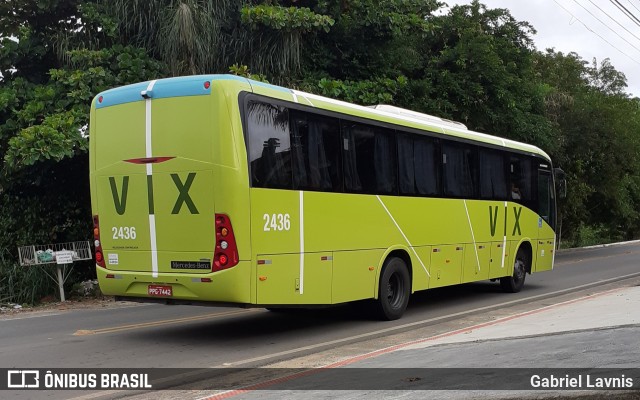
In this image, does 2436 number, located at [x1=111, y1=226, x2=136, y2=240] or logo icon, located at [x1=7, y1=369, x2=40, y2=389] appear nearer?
logo icon, located at [x1=7, y1=369, x2=40, y2=389]

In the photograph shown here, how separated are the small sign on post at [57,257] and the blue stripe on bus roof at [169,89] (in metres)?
6.52

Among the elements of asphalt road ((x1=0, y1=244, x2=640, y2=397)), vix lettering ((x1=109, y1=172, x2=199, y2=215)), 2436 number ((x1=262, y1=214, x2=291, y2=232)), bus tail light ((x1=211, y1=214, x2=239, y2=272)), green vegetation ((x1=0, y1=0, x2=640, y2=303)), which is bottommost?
asphalt road ((x1=0, y1=244, x2=640, y2=397))

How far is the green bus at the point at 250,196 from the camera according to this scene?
916 cm

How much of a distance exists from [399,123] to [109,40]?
10.1 meters

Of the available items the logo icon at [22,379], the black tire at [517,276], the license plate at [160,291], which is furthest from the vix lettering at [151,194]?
the black tire at [517,276]

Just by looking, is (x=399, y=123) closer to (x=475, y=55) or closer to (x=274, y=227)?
(x=274, y=227)


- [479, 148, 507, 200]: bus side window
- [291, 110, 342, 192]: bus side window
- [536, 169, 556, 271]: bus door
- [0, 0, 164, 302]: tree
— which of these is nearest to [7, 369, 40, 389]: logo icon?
[291, 110, 342, 192]: bus side window

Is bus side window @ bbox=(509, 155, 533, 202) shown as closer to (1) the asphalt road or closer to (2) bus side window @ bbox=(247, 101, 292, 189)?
(1) the asphalt road

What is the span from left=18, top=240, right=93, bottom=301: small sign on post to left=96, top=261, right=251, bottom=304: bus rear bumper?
20.2 feet

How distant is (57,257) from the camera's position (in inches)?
614

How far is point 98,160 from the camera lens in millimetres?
10164

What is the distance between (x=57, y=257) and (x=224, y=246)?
26.2ft

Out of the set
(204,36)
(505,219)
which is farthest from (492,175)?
(204,36)

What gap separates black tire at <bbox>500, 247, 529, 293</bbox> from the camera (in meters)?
16.7
